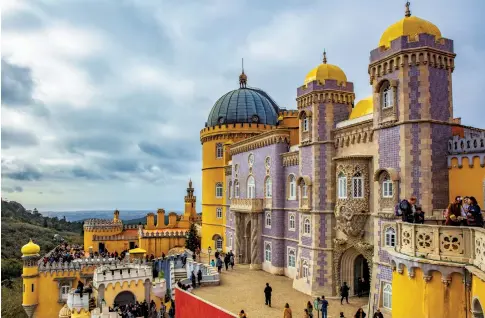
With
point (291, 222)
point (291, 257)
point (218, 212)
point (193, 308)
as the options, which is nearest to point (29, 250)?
point (218, 212)

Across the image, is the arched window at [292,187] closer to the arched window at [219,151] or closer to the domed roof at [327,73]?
the domed roof at [327,73]

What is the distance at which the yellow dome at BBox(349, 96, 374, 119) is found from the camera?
72.5 feet

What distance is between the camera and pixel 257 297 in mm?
22891

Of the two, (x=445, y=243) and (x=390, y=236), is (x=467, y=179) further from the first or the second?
(x=445, y=243)

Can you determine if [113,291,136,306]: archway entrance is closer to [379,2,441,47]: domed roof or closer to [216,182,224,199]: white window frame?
[216,182,224,199]: white window frame

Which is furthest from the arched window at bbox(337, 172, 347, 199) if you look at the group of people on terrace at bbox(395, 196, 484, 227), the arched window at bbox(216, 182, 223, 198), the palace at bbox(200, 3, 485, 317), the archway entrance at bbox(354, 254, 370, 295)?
the arched window at bbox(216, 182, 223, 198)

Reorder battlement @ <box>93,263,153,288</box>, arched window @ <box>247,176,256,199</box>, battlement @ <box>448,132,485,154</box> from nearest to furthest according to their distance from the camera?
battlement @ <box>448,132,485,154</box> < battlement @ <box>93,263,153,288</box> < arched window @ <box>247,176,256,199</box>

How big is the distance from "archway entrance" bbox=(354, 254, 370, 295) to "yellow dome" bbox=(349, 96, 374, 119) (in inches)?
288

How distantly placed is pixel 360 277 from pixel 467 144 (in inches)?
377

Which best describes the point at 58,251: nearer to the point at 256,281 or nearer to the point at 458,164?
the point at 256,281

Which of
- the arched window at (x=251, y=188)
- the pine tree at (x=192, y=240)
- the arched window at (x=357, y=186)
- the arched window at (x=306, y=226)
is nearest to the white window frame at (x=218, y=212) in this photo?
the pine tree at (x=192, y=240)

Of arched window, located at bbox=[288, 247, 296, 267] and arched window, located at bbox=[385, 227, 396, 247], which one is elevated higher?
arched window, located at bbox=[385, 227, 396, 247]

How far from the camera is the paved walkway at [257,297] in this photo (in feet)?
65.8

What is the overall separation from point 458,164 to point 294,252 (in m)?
13.7
